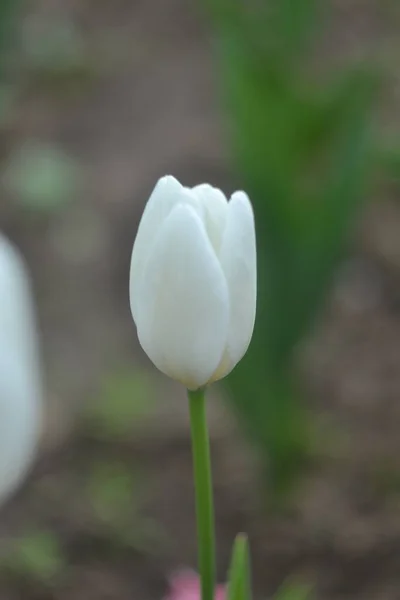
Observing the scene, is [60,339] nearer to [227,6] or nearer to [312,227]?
[227,6]

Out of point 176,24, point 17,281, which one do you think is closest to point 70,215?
point 176,24

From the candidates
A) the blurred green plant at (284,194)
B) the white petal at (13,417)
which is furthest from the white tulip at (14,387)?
the blurred green plant at (284,194)

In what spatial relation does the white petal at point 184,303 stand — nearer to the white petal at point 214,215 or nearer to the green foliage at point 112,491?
the white petal at point 214,215

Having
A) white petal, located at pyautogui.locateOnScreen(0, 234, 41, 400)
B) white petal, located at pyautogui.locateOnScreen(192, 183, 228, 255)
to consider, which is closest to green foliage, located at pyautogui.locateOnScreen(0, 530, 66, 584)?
white petal, located at pyautogui.locateOnScreen(0, 234, 41, 400)

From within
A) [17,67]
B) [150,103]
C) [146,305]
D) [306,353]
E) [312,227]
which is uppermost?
[17,67]

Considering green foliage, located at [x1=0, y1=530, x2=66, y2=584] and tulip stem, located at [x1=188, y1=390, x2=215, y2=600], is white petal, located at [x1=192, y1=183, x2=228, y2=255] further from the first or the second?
green foliage, located at [x1=0, y1=530, x2=66, y2=584]
